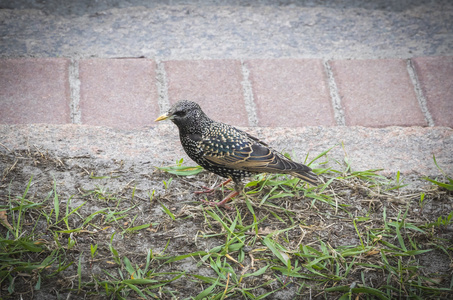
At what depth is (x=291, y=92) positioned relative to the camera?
381 centimetres

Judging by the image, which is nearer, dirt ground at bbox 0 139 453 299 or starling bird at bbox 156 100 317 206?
dirt ground at bbox 0 139 453 299

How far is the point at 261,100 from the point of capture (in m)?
3.75

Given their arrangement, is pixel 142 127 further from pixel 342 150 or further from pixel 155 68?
pixel 342 150

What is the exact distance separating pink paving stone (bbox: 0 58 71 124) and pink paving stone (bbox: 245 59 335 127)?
4.65 feet

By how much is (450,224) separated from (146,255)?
71.1 inches

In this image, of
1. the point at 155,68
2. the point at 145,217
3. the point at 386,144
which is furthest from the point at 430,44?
the point at 145,217

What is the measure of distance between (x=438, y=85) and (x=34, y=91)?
3047 millimetres

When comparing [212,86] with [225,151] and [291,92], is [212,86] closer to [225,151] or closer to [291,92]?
[291,92]

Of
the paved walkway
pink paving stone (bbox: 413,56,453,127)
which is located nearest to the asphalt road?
the paved walkway

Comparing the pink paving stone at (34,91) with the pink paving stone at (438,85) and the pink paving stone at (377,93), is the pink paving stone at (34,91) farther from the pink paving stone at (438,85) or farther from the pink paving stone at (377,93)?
the pink paving stone at (438,85)

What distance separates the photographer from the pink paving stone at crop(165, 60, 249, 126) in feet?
12.0

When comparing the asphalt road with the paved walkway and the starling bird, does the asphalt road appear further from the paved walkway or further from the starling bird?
the starling bird

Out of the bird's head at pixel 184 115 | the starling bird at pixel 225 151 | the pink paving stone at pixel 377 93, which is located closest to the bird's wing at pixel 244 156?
the starling bird at pixel 225 151

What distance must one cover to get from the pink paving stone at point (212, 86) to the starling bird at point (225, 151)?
1.61ft
